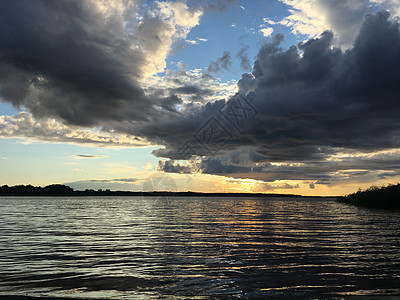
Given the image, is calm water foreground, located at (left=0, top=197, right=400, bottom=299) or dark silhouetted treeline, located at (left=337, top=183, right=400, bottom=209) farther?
dark silhouetted treeline, located at (left=337, top=183, right=400, bottom=209)

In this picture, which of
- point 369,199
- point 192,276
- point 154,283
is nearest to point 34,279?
point 154,283

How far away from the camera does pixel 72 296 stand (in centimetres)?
1141

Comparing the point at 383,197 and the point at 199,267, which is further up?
the point at 383,197

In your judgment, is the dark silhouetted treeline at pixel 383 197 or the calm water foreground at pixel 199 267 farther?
the dark silhouetted treeline at pixel 383 197

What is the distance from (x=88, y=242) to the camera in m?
24.9

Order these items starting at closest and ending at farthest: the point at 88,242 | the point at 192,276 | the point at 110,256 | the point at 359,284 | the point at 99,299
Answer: the point at 99,299, the point at 359,284, the point at 192,276, the point at 110,256, the point at 88,242

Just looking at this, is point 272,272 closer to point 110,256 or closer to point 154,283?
point 154,283

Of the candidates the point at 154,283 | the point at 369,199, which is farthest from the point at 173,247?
the point at 369,199

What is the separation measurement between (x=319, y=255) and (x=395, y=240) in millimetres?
11227

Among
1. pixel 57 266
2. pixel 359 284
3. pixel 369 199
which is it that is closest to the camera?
pixel 359 284

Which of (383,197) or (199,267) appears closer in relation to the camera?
(199,267)

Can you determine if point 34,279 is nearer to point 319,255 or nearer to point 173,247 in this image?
point 173,247

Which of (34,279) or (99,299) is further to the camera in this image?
(34,279)

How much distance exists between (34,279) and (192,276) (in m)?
7.56
